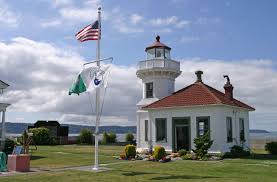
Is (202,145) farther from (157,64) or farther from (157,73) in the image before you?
(157,64)

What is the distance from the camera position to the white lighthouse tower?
1215 inches

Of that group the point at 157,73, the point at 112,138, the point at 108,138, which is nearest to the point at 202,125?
the point at 157,73

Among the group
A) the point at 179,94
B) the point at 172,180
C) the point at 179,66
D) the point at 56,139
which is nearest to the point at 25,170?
the point at 172,180

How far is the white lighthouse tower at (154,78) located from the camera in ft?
101

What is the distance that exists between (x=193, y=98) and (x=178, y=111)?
1.46 m

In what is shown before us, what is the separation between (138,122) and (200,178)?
16.3 metres

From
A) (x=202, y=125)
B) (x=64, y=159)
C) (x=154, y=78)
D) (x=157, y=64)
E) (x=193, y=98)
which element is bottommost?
(x=64, y=159)

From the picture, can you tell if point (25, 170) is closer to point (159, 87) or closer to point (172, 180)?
point (172, 180)

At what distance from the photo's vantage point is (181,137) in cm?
2830

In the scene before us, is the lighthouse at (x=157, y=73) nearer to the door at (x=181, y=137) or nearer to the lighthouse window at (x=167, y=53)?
the lighthouse window at (x=167, y=53)

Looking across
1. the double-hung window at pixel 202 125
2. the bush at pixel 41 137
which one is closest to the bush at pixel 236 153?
the double-hung window at pixel 202 125

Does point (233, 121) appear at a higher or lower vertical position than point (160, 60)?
lower

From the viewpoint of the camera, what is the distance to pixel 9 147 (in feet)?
96.6

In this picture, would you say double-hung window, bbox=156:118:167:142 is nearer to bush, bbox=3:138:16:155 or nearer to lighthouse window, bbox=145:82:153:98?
lighthouse window, bbox=145:82:153:98
